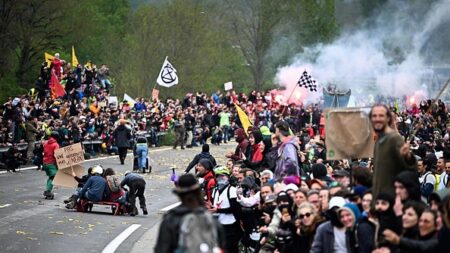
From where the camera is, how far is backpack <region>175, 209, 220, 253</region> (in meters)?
9.53

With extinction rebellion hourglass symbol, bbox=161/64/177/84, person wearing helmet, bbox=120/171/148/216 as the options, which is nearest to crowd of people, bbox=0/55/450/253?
person wearing helmet, bbox=120/171/148/216

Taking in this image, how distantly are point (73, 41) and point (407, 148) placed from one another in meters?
53.2

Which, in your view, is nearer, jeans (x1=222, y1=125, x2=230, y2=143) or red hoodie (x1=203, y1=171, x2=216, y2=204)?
red hoodie (x1=203, y1=171, x2=216, y2=204)

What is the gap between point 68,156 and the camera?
89.6 feet

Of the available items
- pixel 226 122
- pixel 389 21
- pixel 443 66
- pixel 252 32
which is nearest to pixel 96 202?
pixel 226 122

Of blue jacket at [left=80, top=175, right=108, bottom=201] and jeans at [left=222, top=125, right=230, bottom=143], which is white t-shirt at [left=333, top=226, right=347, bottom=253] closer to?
blue jacket at [left=80, top=175, right=108, bottom=201]

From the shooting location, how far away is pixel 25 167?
3678 cm

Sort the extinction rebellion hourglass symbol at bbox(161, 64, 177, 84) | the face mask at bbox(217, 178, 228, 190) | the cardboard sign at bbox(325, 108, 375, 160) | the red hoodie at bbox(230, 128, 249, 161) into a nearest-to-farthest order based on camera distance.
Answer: the cardboard sign at bbox(325, 108, 375, 160) < the face mask at bbox(217, 178, 228, 190) < the red hoodie at bbox(230, 128, 249, 161) < the extinction rebellion hourglass symbol at bbox(161, 64, 177, 84)

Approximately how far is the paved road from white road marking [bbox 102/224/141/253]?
79 millimetres

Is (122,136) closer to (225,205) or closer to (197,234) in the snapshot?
(225,205)

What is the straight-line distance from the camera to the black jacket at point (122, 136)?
128ft

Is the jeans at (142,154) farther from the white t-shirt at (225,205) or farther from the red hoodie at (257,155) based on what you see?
the white t-shirt at (225,205)

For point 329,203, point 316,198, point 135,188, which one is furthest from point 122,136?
point 329,203

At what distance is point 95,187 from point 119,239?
3893 millimetres
